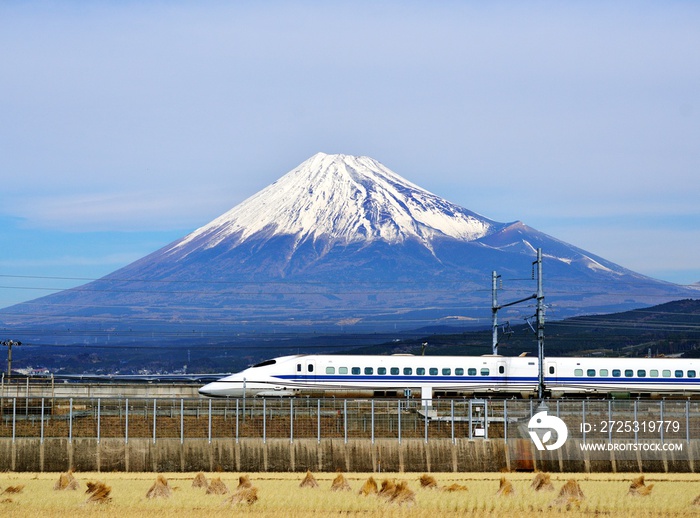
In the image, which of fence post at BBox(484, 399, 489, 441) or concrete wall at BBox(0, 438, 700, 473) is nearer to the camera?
fence post at BBox(484, 399, 489, 441)

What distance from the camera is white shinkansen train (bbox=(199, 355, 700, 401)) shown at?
81.8m

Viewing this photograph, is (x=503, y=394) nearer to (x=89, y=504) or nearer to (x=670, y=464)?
(x=670, y=464)

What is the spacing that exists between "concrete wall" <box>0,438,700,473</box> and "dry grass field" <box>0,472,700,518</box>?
2.60m

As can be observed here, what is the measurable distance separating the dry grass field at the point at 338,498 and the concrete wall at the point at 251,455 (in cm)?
260

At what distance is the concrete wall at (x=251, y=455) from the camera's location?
169ft

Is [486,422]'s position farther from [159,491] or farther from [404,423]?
[159,491]

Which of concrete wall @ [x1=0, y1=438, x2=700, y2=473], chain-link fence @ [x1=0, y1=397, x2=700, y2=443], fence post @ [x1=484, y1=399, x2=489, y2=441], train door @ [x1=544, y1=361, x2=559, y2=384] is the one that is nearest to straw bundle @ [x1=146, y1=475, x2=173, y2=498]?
chain-link fence @ [x1=0, y1=397, x2=700, y2=443]

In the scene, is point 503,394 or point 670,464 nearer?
point 670,464

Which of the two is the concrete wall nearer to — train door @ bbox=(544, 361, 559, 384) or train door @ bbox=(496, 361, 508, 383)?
train door @ bbox=(496, 361, 508, 383)

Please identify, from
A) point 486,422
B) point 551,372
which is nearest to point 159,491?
point 486,422

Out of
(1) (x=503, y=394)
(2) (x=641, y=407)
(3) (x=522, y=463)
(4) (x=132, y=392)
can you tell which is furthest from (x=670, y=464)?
(4) (x=132, y=392)

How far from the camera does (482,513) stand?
38250mm

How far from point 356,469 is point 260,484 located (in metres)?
5.93

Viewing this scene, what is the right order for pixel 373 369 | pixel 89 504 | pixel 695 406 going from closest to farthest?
pixel 89 504
pixel 695 406
pixel 373 369
